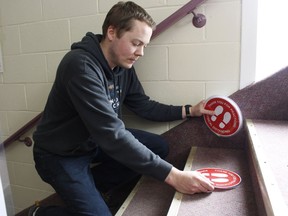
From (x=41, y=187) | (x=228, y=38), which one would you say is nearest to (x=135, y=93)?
(x=228, y=38)

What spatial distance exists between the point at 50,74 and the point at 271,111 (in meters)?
1.23

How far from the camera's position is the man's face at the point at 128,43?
1129mm

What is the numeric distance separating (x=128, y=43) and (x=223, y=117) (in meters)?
0.55

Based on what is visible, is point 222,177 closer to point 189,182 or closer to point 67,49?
point 189,182

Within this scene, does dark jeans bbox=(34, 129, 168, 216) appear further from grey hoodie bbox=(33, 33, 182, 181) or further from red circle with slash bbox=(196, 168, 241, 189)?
red circle with slash bbox=(196, 168, 241, 189)

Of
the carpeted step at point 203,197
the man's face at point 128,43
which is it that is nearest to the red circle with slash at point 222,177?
the carpeted step at point 203,197

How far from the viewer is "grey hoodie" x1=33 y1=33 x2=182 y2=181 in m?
1.01

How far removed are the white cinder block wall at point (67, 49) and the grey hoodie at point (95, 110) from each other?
104 millimetres

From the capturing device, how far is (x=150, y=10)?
4.51 ft

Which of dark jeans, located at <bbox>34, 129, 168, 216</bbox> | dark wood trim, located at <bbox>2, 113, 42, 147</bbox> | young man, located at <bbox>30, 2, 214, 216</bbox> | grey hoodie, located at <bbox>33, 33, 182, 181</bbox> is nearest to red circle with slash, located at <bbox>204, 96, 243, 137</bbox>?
young man, located at <bbox>30, 2, 214, 216</bbox>

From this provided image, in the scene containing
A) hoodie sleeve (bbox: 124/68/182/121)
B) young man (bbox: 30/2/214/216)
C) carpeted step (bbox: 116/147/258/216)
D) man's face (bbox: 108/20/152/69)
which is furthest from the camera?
hoodie sleeve (bbox: 124/68/182/121)

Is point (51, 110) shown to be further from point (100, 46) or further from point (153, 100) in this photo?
point (153, 100)

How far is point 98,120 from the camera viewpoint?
1.02m

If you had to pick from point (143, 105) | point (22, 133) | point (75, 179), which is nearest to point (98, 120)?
point (75, 179)
